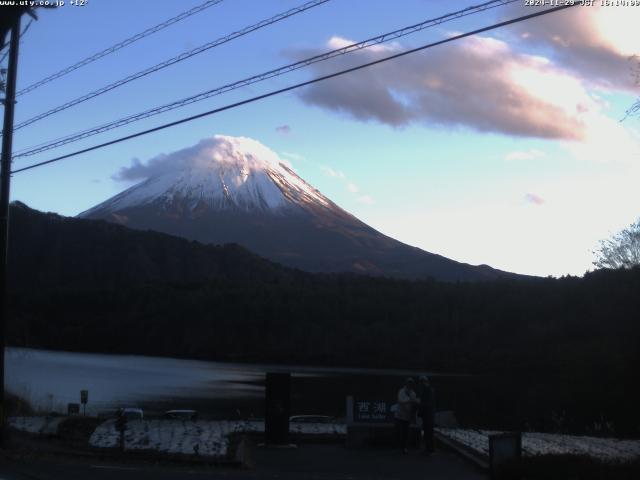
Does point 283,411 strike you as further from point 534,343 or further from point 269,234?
point 269,234

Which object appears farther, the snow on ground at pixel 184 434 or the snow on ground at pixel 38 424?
the snow on ground at pixel 38 424

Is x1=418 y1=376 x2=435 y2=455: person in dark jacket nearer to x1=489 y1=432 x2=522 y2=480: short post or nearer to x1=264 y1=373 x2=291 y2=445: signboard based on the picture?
x1=264 y1=373 x2=291 y2=445: signboard

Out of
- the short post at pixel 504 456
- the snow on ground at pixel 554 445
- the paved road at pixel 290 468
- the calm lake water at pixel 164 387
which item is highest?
the short post at pixel 504 456

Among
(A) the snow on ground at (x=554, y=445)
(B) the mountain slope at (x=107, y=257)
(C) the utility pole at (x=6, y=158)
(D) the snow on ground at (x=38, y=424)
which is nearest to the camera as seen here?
(A) the snow on ground at (x=554, y=445)

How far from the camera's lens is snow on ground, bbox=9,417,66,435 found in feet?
59.6

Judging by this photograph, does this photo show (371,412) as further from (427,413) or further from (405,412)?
(427,413)

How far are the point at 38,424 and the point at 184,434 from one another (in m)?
4.08

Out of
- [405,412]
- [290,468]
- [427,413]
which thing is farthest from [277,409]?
[427,413]

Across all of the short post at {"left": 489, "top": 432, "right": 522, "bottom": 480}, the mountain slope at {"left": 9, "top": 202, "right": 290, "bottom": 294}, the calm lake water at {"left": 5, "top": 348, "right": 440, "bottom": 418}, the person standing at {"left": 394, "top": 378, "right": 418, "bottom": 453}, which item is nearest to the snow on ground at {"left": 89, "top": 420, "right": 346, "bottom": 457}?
the person standing at {"left": 394, "top": 378, "right": 418, "bottom": 453}

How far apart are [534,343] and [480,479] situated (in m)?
71.9

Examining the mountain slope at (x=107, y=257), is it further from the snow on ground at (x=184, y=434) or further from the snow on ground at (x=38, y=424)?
the snow on ground at (x=184, y=434)

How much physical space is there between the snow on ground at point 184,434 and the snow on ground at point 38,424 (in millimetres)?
995

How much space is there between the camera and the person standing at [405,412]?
15234 mm

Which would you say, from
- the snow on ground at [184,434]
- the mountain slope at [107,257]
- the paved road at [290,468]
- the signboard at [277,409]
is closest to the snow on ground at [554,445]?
the paved road at [290,468]
